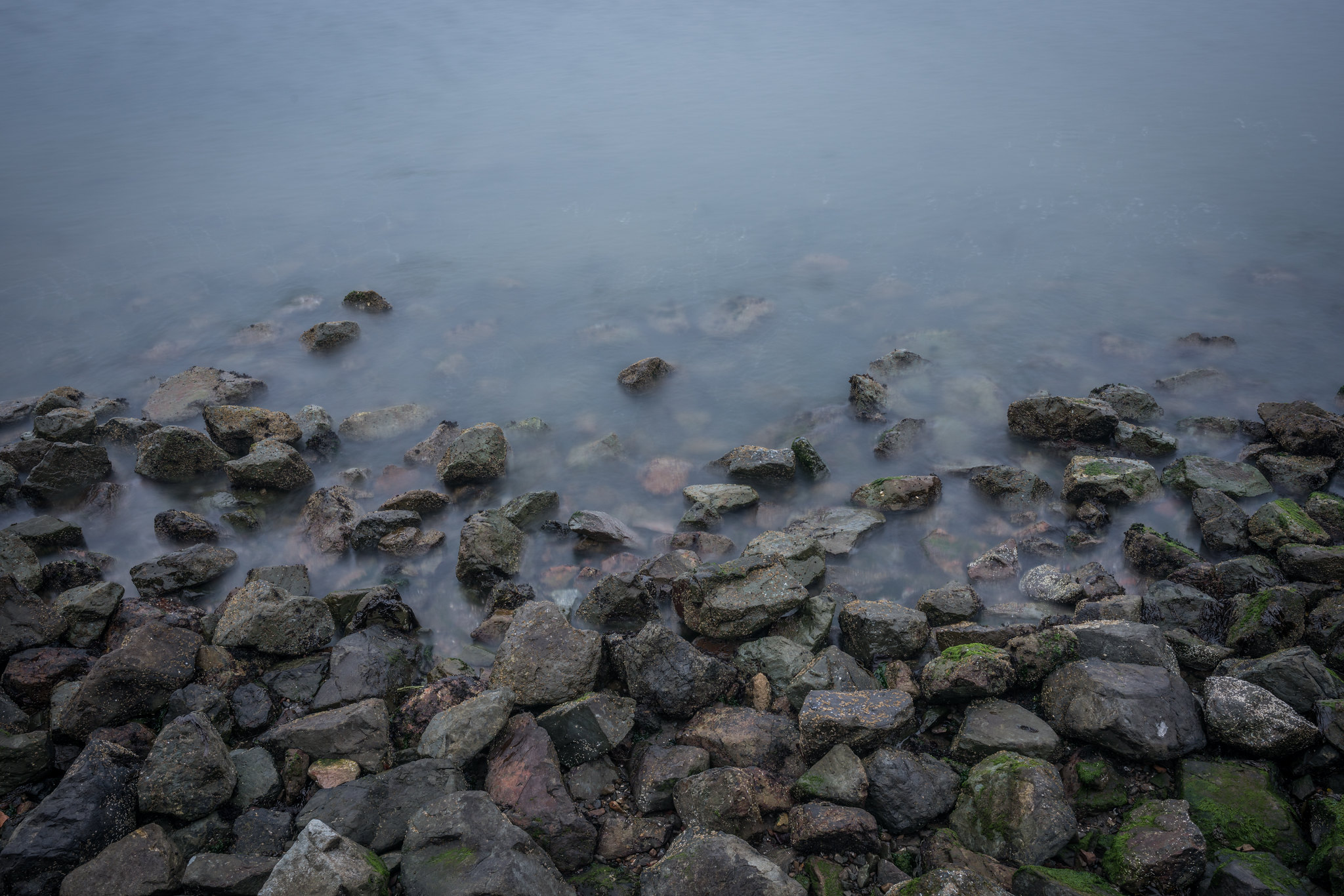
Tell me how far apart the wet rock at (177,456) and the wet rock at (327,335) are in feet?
11.2

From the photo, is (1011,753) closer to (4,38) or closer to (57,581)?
(57,581)

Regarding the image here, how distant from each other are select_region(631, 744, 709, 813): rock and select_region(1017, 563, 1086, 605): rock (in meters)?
3.67

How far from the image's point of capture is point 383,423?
10086 mm

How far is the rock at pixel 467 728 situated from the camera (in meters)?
5.12

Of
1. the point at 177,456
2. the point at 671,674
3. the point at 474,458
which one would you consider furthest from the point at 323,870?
the point at 177,456

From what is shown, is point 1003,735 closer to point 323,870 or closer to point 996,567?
point 996,567

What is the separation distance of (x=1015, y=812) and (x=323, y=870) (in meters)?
3.80

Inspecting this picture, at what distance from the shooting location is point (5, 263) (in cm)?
Result: 1554

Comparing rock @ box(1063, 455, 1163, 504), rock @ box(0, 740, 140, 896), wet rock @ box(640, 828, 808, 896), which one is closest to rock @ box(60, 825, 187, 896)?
rock @ box(0, 740, 140, 896)

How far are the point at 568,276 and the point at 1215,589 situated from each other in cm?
1143

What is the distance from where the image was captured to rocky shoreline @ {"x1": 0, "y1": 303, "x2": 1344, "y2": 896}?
434cm

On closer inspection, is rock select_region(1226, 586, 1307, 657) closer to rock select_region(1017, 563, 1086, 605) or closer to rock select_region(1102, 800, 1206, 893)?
rock select_region(1017, 563, 1086, 605)

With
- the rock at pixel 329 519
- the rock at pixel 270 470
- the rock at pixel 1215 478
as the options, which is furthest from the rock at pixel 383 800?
the rock at pixel 1215 478

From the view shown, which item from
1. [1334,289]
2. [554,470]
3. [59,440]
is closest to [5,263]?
[59,440]
